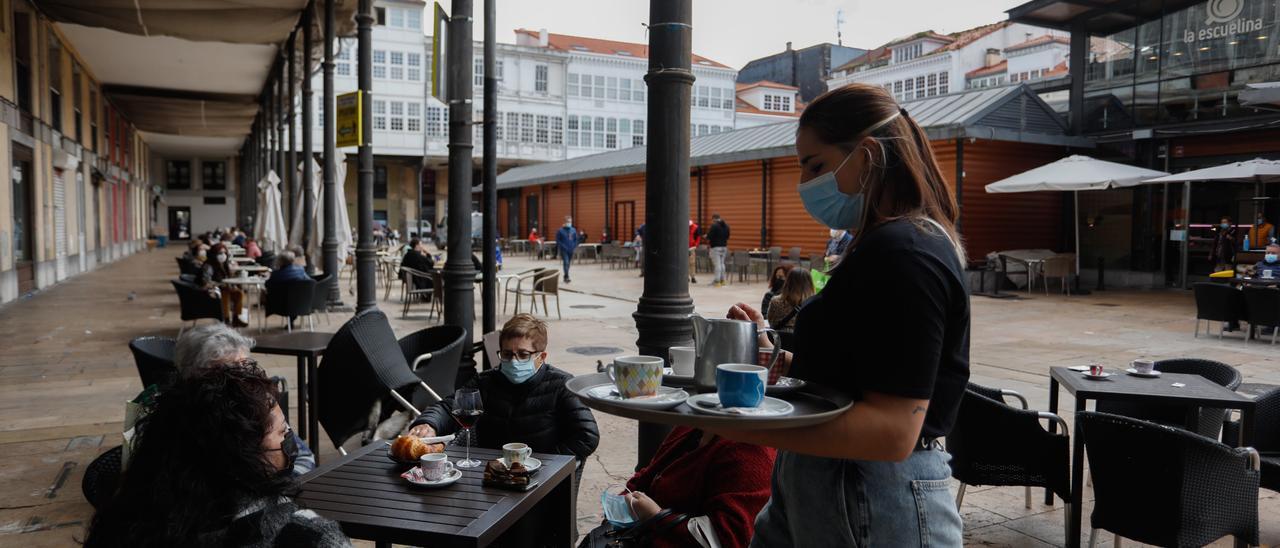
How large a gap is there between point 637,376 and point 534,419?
6.75 feet

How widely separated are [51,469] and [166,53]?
17.7m

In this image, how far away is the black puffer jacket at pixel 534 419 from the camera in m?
3.44

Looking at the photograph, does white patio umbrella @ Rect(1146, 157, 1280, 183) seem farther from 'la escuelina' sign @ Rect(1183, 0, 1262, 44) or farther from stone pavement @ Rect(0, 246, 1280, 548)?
'la escuelina' sign @ Rect(1183, 0, 1262, 44)

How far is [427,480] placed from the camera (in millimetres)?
2582

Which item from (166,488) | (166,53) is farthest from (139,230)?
(166,488)

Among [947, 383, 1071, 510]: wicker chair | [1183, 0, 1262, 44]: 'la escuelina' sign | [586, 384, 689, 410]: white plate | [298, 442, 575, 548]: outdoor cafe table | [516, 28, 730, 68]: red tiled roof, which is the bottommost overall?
[947, 383, 1071, 510]: wicker chair

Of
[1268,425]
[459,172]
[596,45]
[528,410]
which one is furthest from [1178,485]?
[596,45]

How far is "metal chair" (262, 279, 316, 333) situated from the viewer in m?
9.59

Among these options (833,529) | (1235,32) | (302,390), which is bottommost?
(302,390)

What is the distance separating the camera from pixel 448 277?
251 inches

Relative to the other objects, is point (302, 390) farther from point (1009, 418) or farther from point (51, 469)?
point (1009, 418)

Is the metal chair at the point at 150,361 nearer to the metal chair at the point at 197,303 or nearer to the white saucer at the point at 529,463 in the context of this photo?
the white saucer at the point at 529,463

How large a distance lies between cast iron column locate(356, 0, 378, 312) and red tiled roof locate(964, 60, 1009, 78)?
44.4 metres

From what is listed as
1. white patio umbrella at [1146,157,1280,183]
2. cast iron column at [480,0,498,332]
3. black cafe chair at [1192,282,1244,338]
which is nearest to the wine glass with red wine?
cast iron column at [480,0,498,332]
